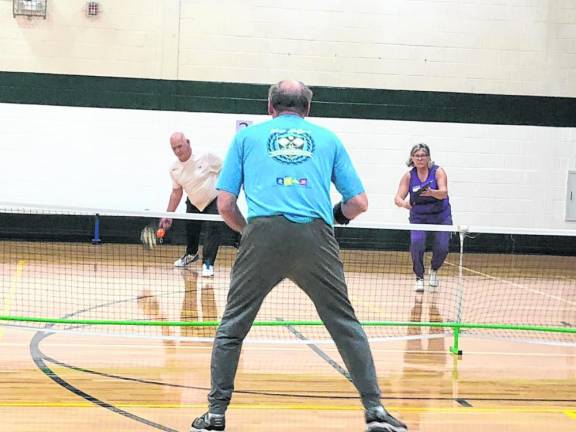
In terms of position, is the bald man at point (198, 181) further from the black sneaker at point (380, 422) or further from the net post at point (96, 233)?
the black sneaker at point (380, 422)

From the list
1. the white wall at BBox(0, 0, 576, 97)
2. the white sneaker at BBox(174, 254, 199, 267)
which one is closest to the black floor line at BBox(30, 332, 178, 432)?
the white sneaker at BBox(174, 254, 199, 267)

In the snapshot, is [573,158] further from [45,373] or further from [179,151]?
[45,373]

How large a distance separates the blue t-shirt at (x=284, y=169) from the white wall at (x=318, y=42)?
444 inches

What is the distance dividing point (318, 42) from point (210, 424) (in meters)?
11.9

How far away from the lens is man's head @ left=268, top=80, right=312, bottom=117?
4.30m

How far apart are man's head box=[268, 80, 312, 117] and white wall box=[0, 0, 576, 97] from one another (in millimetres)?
11125

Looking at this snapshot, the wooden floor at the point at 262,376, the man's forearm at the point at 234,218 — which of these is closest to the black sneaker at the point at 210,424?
the wooden floor at the point at 262,376

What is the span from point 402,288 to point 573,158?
6.58 m

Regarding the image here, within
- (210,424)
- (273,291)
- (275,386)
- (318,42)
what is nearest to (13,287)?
(273,291)

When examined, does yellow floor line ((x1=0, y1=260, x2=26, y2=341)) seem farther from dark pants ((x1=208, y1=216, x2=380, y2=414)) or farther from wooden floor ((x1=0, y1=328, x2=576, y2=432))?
dark pants ((x1=208, y1=216, x2=380, y2=414))

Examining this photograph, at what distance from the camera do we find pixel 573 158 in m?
15.9

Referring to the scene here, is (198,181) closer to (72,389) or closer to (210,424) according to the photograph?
(72,389)

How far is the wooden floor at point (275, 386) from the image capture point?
4.70 meters

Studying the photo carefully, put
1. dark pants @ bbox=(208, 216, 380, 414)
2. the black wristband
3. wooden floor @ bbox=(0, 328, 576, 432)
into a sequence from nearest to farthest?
dark pants @ bbox=(208, 216, 380, 414), the black wristband, wooden floor @ bbox=(0, 328, 576, 432)
